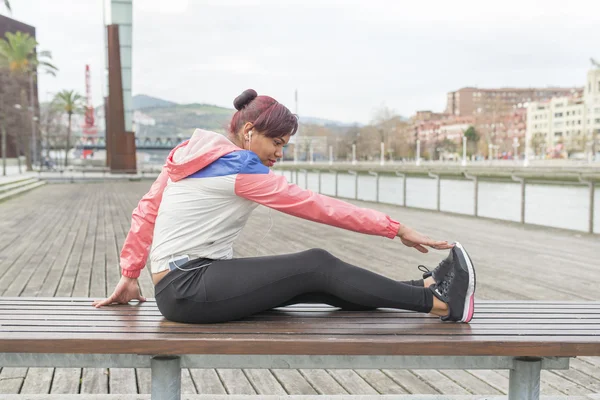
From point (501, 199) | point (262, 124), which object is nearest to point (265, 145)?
point (262, 124)

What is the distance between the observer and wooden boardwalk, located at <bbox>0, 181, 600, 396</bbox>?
9.73 feet

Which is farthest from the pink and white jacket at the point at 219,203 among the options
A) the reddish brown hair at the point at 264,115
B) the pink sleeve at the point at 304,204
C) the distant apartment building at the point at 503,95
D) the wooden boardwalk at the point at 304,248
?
the distant apartment building at the point at 503,95

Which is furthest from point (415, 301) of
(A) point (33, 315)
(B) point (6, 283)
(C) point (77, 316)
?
(B) point (6, 283)

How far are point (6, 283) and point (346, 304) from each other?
156 inches

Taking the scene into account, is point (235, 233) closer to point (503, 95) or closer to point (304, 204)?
point (304, 204)

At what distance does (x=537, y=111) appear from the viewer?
128 m

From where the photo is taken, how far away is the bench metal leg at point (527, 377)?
213 centimetres

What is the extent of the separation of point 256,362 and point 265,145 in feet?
2.53

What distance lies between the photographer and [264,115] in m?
2.30

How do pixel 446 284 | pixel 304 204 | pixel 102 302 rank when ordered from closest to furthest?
1. pixel 304 204
2. pixel 446 284
3. pixel 102 302

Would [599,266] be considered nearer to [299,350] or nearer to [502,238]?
[502,238]

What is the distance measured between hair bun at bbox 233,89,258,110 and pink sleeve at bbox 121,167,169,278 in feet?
1.46

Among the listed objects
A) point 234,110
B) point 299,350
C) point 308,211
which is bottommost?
point 299,350

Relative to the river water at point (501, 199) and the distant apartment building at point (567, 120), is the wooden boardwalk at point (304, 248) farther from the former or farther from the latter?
the distant apartment building at point (567, 120)
